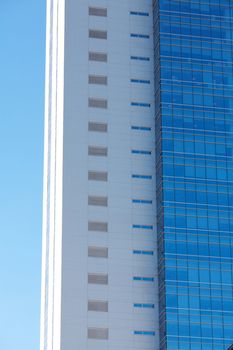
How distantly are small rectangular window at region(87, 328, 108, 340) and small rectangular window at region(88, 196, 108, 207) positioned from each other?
12.1 m

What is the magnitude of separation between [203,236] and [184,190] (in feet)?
15.9

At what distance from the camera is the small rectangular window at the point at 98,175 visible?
115 meters

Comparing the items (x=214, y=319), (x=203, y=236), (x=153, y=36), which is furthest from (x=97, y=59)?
(x=214, y=319)

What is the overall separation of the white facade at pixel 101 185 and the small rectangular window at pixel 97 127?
98mm

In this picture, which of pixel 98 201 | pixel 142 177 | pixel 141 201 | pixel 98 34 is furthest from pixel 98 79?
pixel 141 201

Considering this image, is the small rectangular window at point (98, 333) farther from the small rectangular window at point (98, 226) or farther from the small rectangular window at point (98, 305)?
the small rectangular window at point (98, 226)

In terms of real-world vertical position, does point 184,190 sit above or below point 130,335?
above

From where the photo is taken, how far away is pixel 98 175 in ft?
379

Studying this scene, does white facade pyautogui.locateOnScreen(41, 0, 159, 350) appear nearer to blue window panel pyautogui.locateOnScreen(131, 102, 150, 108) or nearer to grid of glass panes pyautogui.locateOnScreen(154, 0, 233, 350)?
blue window panel pyautogui.locateOnScreen(131, 102, 150, 108)

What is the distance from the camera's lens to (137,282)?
368ft

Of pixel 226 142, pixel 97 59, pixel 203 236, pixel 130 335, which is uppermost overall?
pixel 97 59

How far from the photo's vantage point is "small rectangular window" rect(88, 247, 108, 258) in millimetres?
112688

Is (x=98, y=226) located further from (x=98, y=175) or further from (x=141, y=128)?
(x=141, y=128)

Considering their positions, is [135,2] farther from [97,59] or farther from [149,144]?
[149,144]
